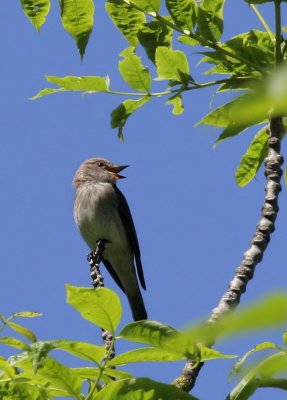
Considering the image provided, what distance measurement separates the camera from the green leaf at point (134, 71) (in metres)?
3.43

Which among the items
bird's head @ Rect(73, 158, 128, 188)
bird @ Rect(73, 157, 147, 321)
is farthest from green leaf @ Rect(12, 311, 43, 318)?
bird's head @ Rect(73, 158, 128, 188)

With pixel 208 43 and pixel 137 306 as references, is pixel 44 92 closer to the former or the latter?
pixel 208 43

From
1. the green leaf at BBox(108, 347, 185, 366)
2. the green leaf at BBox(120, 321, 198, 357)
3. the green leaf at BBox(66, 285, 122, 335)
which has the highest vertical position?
the green leaf at BBox(66, 285, 122, 335)

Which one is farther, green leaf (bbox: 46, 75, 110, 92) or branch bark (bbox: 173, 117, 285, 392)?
green leaf (bbox: 46, 75, 110, 92)

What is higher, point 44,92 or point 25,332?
point 44,92

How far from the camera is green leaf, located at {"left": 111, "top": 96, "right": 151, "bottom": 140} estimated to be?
364cm

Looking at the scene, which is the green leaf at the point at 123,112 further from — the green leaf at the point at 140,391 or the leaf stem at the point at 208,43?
the green leaf at the point at 140,391

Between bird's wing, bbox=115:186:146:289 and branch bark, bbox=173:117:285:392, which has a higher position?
bird's wing, bbox=115:186:146:289

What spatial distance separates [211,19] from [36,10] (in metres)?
0.93

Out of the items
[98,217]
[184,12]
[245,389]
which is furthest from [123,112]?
[98,217]

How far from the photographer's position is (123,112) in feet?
12.1

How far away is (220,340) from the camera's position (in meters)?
0.56

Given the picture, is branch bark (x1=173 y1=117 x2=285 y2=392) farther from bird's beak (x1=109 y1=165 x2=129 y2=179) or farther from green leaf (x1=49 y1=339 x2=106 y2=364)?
bird's beak (x1=109 y1=165 x2=129 y2=179)

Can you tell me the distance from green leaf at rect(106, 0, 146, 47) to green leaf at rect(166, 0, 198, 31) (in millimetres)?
275
